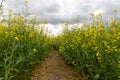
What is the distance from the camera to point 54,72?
6.59 m

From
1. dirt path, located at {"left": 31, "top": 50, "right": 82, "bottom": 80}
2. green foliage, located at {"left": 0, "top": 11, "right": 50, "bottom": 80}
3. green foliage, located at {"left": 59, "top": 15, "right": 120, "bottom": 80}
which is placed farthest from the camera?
dirt path, located at {"left": 31, "top": 50, "right": 82, "bottom": 80}

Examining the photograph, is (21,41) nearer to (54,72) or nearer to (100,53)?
(54,72)

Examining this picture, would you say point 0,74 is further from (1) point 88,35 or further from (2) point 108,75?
(1) point 88,35

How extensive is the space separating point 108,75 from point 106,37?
104 cm

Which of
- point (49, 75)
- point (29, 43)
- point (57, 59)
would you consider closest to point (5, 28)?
point (29, 43)

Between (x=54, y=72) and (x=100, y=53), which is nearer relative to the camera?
(x=100, y=53)

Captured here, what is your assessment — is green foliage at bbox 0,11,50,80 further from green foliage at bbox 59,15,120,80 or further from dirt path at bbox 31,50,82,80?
green foliage at bbox 59,15,120,80

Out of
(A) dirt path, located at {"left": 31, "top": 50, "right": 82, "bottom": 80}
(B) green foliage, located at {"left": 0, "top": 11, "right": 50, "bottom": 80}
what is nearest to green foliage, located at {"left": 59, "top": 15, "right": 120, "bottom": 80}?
(A) dirt path, located at {"left": 31, "top": 50, "right": 82, "bottom": 80}

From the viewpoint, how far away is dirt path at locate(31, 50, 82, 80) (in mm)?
6078

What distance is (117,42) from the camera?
5.40 metres

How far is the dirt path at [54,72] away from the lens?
608 cm

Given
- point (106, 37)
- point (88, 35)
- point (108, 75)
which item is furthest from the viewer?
point (88, 35)

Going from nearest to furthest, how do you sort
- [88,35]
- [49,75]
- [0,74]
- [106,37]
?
[0,74] → [106,37] → [49,75] → [88,35]

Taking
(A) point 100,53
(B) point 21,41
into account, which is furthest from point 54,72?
(A) point 100,53
